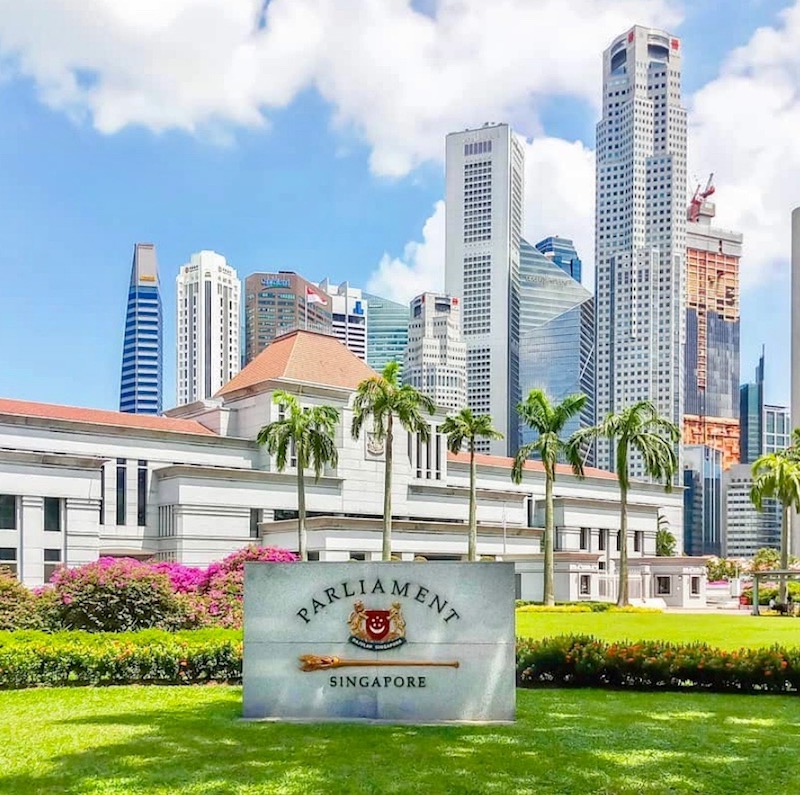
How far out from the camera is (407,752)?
11273 mm

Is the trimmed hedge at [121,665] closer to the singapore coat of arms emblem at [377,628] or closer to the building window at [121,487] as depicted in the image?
the singapore coat of arms emblem at [377,628]

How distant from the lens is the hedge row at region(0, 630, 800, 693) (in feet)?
54.2

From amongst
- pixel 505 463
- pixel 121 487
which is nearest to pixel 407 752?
pixel 121 487

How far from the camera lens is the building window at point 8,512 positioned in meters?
43.7

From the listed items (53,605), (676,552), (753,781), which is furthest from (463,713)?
(676,552)

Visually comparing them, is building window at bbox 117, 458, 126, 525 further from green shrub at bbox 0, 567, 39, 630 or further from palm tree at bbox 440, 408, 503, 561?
green shrub at bbox 0, 567, 39, 630

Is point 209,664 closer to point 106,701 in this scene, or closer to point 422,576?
point 106,701

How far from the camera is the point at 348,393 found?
58.5 m

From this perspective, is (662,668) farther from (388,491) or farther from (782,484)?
(782,484)

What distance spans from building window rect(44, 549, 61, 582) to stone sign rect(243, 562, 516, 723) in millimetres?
33265

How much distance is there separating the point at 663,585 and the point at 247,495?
2876cm

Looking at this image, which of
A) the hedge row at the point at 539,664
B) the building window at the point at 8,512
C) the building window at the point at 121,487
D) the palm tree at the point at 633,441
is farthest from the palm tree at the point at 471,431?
the hedge row at the point at 539,664

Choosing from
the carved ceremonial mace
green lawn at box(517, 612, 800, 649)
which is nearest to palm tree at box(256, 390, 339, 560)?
green lawn at box(517, 612, 800, 649)

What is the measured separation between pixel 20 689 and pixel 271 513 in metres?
37.5
